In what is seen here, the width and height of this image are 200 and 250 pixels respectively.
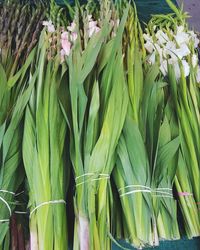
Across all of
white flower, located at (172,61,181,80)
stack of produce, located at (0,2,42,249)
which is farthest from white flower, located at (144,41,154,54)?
stack of produce, located at (0,2,42,249)

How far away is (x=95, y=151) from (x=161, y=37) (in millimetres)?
626

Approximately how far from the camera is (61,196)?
807 mm

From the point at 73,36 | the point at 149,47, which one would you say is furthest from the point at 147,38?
the point at 73,36

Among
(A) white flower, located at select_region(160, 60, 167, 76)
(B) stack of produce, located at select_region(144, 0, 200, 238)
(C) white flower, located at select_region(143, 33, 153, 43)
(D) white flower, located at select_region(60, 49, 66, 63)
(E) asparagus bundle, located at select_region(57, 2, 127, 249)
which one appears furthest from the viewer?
(C) white flower, located at select_region(143, 33, 153, 43)

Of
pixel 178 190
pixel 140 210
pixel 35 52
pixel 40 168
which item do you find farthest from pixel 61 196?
pixel 35 52

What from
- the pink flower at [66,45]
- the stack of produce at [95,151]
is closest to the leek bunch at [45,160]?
the stack of produce at [95,151]

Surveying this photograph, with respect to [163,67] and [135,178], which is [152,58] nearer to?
[163,67]

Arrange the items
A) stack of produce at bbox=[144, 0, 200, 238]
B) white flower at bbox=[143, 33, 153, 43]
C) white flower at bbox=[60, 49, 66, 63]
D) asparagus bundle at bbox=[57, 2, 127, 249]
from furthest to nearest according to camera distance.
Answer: white flower at bbox=[143, 33, 153, 43]
white flower at bbox=[60, 49, 66, 63]
stack of produce at bbox=[144, 0, 200, 238]
asparagus bundle at bbox=[57, 2, 127, 249]

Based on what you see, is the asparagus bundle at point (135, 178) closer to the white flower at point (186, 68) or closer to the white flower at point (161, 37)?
the white flower at point (186, 68)

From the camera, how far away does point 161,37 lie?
1.24 metres

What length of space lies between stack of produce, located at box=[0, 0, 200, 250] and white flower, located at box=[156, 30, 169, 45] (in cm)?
22

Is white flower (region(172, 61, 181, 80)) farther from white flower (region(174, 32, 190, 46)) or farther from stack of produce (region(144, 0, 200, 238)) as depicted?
white flower (region(174, 32, 190, 46))

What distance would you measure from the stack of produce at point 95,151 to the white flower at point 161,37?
0.22 meters

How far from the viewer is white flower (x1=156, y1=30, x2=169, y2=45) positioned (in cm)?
123
